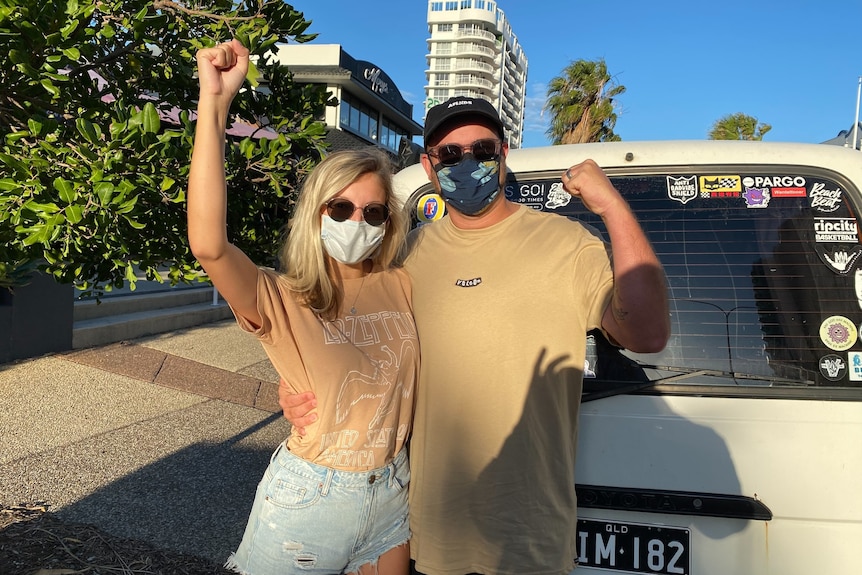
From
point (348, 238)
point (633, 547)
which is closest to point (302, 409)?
point (348, 238)

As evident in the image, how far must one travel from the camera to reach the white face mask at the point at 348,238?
197 centimetres

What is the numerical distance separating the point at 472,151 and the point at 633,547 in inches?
54.4

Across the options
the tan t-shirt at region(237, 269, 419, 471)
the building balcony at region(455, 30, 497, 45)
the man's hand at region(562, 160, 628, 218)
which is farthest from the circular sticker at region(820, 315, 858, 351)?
the building balcony at region(455, 30, 497, 45)

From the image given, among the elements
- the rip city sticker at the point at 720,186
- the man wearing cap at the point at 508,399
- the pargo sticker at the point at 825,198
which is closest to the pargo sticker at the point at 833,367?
the pargo sticker at the point at 825,198

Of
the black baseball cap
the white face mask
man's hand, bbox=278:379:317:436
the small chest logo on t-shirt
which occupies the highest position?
the black baseball cap

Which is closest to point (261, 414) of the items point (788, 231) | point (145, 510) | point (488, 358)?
point (145, 510)

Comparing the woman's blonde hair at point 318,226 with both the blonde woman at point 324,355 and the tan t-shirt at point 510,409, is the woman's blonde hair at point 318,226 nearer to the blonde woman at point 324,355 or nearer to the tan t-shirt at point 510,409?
the blonde woman at point 324,355

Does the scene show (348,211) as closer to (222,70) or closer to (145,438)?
(222,70)

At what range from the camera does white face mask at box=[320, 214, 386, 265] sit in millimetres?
1966

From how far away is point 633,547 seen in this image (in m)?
1.91

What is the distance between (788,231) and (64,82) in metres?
2.48

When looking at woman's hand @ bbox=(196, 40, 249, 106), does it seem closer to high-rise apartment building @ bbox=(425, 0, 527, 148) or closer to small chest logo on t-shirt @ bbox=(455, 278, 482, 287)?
small chest logo on t-shirt @ bbox=(455, 278, 482, 287)

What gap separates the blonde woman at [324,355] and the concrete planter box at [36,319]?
5.96m

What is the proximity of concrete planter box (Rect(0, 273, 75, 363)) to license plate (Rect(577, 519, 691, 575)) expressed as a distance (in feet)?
21.5
